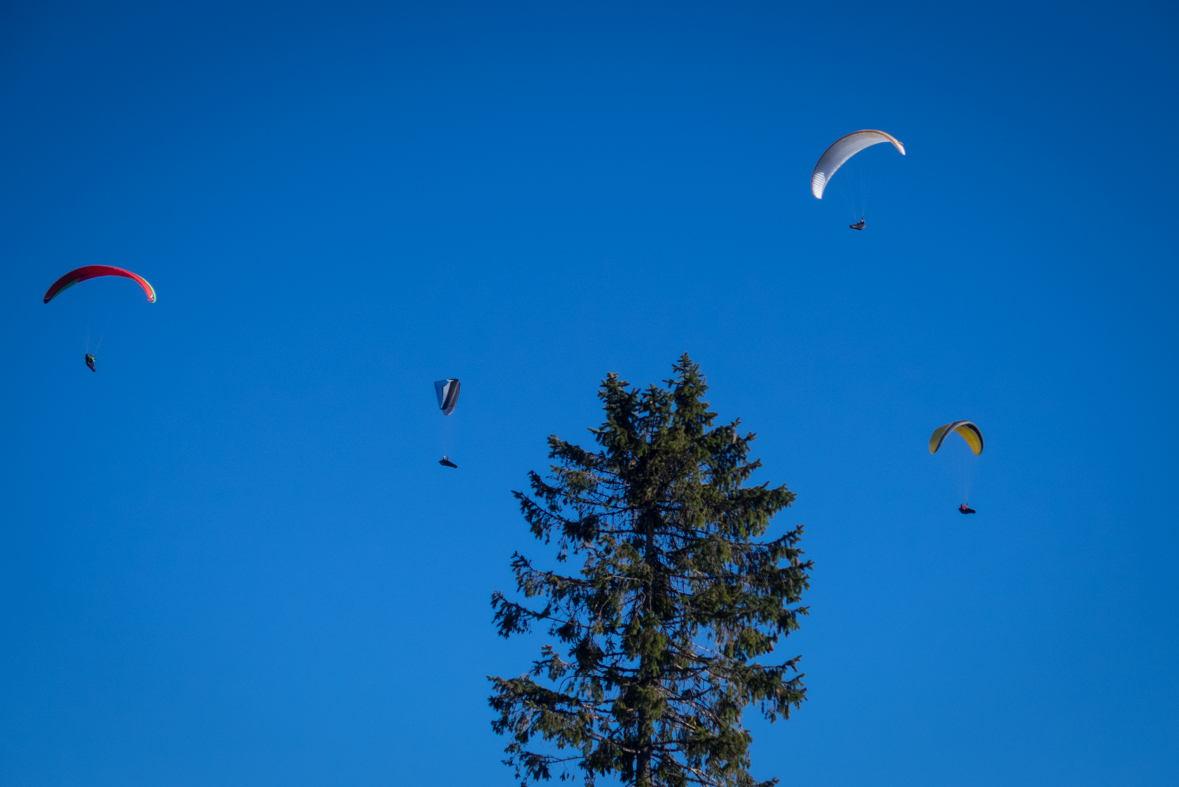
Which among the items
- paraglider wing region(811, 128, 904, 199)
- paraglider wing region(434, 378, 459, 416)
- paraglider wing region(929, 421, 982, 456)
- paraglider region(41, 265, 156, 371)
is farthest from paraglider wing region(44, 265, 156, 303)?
paraglider wing region(929, 421, 982, 456)

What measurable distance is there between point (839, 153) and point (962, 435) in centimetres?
1071

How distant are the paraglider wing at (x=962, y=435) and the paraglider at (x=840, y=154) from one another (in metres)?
8.20

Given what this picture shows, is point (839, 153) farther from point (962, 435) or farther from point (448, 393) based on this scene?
point (448, 393)

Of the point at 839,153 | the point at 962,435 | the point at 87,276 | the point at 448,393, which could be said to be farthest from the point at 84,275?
the point at 962,435

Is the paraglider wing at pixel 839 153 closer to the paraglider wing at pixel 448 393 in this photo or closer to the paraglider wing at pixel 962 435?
the paraglider wing at pixel 962 435

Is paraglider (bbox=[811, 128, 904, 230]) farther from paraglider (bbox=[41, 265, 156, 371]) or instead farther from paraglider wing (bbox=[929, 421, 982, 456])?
paraglider (bbox=[41, 265, 156, 371])

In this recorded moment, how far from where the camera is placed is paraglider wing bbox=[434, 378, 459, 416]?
31.0m

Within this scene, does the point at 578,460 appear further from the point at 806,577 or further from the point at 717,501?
the point at 806,577

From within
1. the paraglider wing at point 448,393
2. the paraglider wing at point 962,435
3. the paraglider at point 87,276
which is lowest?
the paraglider wing at point 962,435

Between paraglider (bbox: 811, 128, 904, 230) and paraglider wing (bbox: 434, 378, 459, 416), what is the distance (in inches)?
557

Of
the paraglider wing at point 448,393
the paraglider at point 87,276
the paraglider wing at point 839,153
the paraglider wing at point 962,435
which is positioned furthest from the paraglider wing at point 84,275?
the paraglider wing at point 962,435

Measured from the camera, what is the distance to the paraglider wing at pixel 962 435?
96.4 ft

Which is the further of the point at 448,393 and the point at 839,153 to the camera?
the point at 839,153

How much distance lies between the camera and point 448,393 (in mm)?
31359
